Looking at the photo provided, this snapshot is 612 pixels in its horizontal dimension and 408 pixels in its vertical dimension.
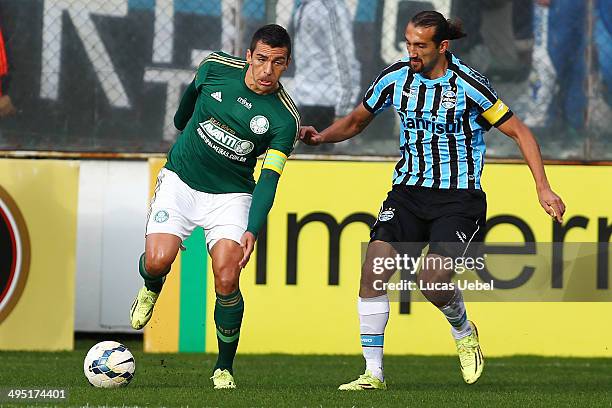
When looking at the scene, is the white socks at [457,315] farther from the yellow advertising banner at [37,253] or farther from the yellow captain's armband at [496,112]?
the yellow advertising banner at [37,253]

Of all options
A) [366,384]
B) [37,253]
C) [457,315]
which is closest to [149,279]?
[366,384]

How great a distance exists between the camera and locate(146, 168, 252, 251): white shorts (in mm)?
7777

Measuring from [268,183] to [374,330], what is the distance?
43.4 inches

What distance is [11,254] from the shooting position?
10.4m

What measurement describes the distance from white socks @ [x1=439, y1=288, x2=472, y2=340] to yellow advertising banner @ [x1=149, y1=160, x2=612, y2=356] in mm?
2402

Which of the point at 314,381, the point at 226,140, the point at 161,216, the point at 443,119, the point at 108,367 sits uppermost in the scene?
the point at 443,119

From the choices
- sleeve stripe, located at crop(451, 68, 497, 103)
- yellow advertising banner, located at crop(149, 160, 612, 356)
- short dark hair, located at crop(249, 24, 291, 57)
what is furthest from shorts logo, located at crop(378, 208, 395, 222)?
yellow advertising banner, located at crop(149, 160, 612, 356)

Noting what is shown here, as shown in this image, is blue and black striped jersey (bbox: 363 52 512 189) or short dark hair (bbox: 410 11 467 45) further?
blue and black striped jersey (bbox: 363 52 512 189)

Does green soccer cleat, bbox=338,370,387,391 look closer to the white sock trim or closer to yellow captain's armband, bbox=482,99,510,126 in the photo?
the white sock trim

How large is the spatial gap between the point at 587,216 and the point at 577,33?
181 centimetres

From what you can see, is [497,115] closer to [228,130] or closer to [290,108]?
[290,108]

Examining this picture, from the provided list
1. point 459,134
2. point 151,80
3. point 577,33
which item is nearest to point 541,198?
point 459,134

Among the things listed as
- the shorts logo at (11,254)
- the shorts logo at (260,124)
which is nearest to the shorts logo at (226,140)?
the shorts logo at (260,124)

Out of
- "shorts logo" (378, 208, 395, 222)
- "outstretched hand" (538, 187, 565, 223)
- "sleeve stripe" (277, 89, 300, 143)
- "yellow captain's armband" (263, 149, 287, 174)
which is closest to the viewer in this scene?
"outstretched hand" (538, 187, 565, 223)
